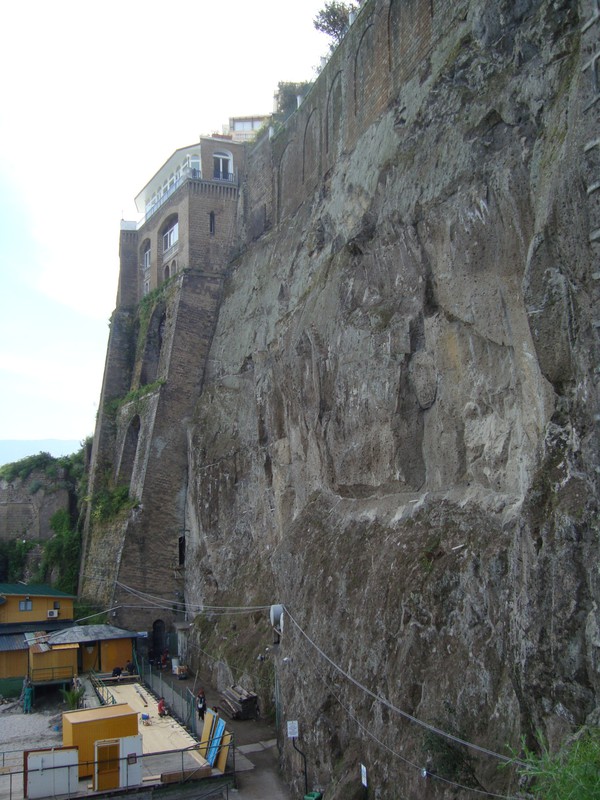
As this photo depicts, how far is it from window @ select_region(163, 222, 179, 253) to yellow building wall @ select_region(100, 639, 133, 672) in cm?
1743

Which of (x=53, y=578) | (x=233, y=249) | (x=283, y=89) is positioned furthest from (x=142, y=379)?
(x=283, y=89)

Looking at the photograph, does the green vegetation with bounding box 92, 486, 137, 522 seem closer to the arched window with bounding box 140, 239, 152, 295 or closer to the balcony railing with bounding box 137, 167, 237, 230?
the arched window with bounding box 140, 239, 152, 295

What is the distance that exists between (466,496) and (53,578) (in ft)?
81.7

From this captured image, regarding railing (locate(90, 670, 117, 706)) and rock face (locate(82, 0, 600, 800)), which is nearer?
rock face (locate(82, 0, 600, 800))

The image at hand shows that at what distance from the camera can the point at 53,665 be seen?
2516cm

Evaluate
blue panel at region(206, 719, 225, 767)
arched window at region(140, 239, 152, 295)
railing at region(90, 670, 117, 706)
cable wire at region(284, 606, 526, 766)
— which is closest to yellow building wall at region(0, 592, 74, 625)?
railing at region(90, 670, 117, 706)

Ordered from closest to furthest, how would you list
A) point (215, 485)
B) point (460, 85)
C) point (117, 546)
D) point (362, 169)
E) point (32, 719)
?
point (460, 85) → point (362, 169) → point (32, 719) → point (215, 485) → point (117, 546)

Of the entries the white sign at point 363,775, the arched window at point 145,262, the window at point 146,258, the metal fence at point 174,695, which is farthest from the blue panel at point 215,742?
the window at point 146,258

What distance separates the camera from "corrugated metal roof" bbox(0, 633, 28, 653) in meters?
26.2

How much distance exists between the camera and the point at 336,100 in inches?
915

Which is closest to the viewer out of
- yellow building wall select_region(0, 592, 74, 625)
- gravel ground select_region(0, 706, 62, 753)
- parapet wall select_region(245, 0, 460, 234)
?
parapet wall select_region(245, 0, 460, 234)

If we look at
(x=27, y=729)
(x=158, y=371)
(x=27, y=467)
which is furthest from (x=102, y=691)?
(x=27, y=467)

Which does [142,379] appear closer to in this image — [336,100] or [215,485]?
[215,485]

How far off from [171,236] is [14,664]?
19368mm
